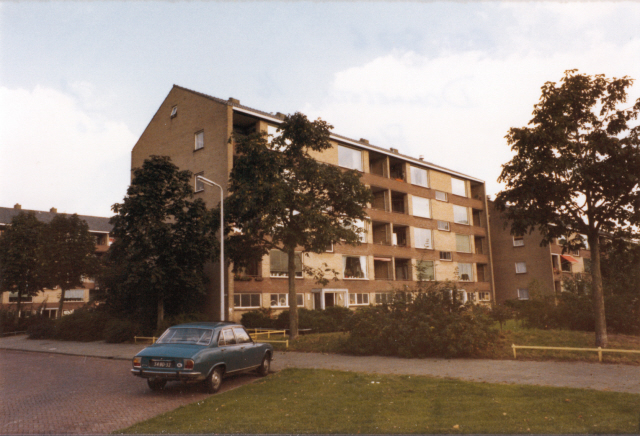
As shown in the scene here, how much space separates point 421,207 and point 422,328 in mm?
30761

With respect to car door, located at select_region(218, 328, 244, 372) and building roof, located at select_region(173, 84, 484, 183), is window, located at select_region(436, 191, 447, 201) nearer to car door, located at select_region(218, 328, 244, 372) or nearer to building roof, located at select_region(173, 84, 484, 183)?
building roof, located at select_region(173, 84, 484, 183)

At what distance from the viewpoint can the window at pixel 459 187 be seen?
50.1 m

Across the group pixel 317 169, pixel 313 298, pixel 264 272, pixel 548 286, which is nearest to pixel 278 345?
pixel 317 169

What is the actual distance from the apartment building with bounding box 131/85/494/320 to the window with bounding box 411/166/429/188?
0.31 ft

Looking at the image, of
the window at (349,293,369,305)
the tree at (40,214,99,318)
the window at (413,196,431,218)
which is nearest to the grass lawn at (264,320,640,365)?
the window at (349,293,369,305)

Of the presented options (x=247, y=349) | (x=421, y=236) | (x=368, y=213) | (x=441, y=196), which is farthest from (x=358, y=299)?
(x=247, y=349)

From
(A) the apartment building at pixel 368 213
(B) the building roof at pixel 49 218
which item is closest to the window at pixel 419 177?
(A) the apartment building at pixel 368 213

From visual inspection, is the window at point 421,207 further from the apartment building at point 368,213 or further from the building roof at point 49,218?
the building roof at point 49,218

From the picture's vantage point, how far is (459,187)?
5097 centimetres

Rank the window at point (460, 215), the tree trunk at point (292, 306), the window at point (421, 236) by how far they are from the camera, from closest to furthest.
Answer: the tree trunk at point (292, 306), the window at point (421, 236), the window at point (460, 215)

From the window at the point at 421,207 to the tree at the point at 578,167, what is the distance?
1117 inches

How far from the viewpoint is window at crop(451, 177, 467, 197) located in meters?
50.1

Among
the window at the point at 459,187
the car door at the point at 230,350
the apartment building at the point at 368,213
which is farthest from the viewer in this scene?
the window at the point at 459,187

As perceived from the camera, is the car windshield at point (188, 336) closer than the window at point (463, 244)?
Yes
